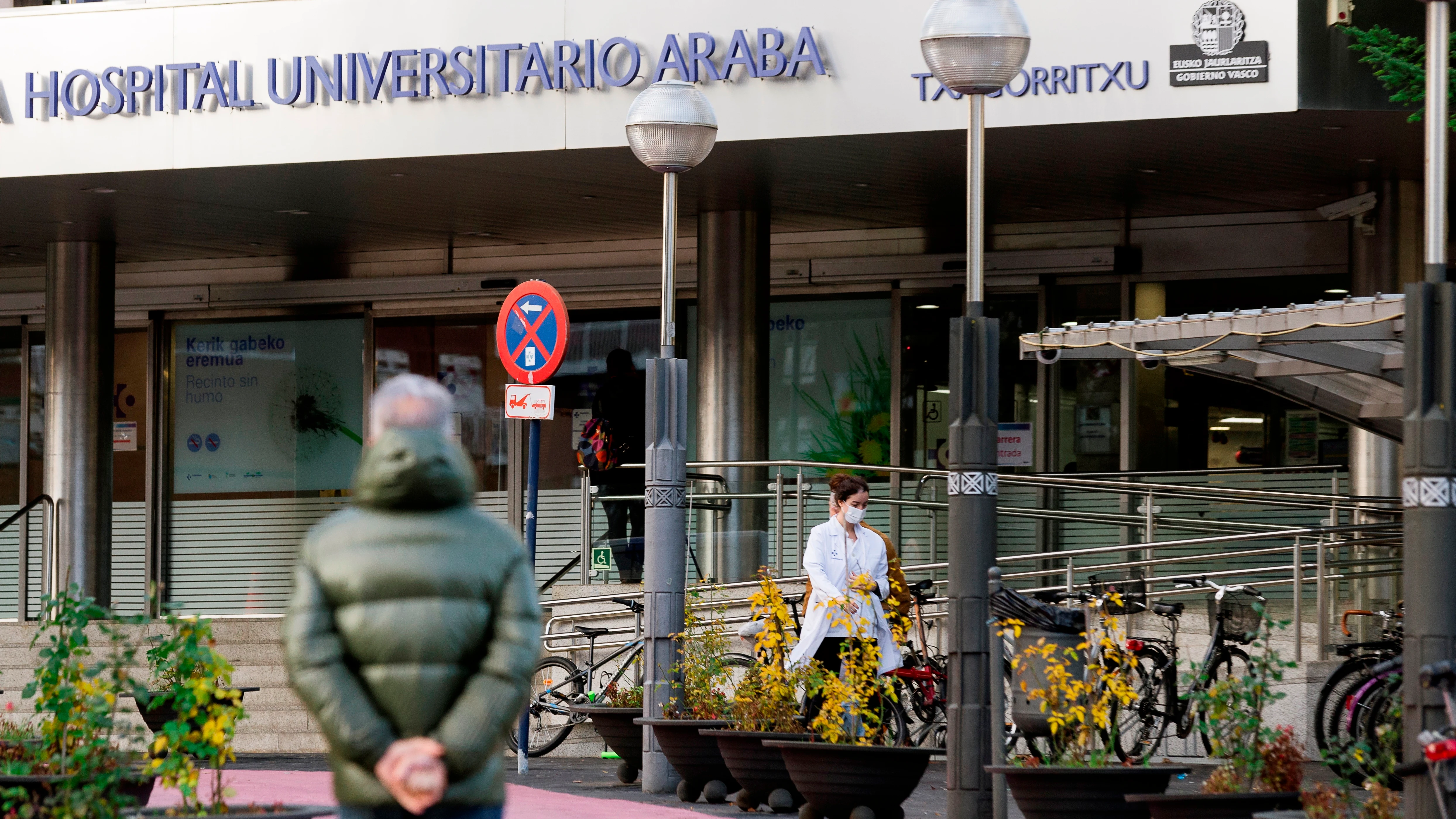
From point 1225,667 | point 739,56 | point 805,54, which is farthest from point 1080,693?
point 739,56

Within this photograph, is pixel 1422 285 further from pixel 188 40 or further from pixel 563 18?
pixel 188 40

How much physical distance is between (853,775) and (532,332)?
4.06 m

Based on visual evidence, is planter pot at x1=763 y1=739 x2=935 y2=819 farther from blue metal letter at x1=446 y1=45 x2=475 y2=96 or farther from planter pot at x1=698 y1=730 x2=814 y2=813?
blue metal letter at x1=446 y1=45 x2=475 y2=96

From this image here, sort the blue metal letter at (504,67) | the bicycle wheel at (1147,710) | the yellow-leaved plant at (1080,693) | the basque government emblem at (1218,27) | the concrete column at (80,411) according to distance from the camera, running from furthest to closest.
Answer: the concrete column at (80,411) < the blue metal letter at (504,67) < the basque government emblem at (1218,27) < the bicycle wheel at (1147,710) < the yellow-leaved plant at (1080,693)

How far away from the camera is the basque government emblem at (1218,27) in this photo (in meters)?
12.5

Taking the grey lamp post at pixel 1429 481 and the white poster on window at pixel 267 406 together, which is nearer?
the grey lamp post at pixel 1429 481

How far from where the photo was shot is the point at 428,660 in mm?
4078

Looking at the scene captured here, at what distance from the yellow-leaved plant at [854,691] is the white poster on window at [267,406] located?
11855mm

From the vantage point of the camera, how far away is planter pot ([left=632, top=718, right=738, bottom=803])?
989cm

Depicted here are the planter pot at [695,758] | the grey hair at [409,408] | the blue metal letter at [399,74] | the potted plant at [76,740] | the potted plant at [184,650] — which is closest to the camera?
the grey hair at [409,408]

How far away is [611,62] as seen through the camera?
13.7 m

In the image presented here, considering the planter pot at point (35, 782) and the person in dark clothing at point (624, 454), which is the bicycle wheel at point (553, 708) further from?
the planter pot at point (35, 782)

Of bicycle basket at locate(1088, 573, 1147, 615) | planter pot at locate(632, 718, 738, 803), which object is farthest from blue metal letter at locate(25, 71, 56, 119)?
bicycle basket at locate(1088, 573, 1147, 615)

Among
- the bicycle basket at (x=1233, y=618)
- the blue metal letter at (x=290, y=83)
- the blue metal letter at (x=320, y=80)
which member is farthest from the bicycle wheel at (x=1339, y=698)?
the blue metal letter at (x=290, y=83)
